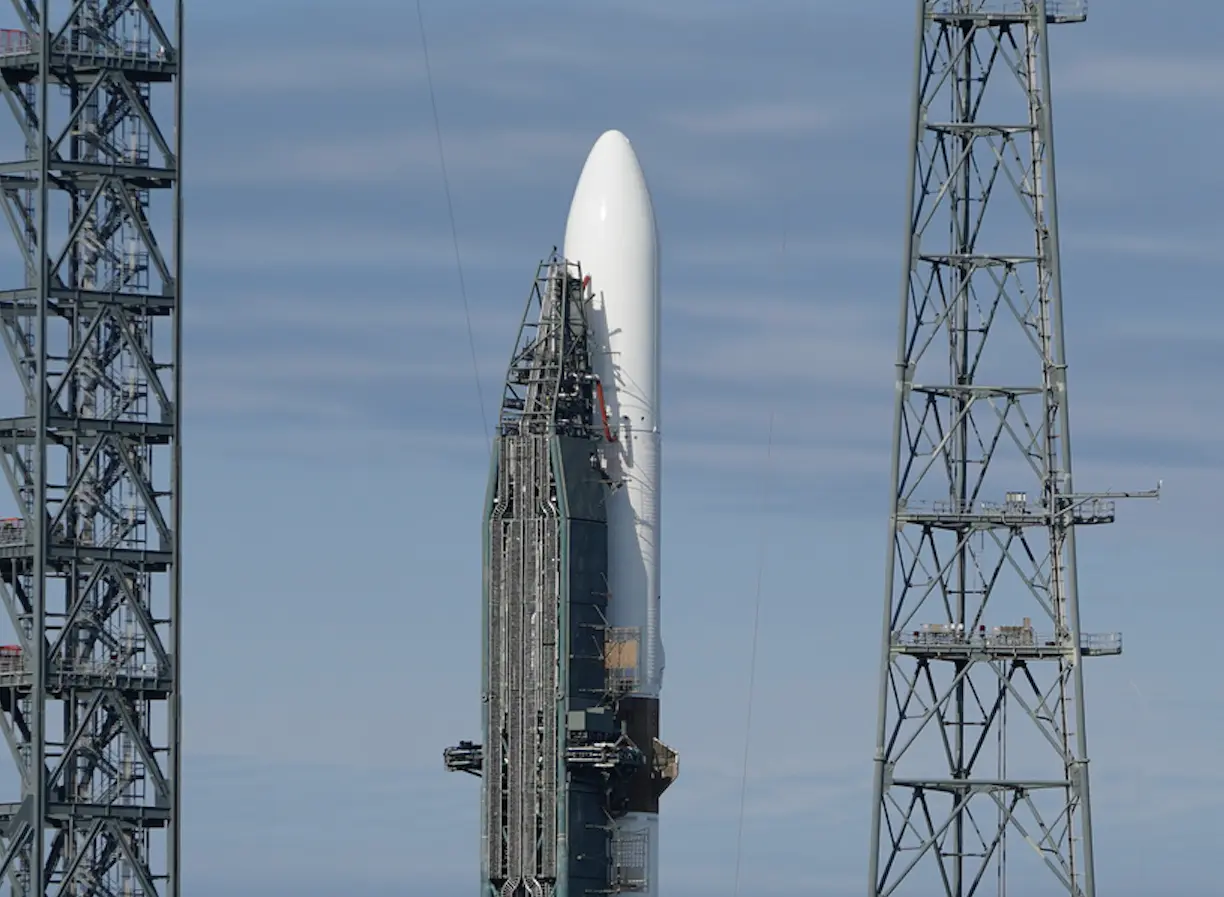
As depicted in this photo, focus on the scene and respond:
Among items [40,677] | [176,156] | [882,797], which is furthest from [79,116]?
[882,797]

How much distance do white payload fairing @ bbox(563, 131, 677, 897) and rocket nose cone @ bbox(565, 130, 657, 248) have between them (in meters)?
0.03

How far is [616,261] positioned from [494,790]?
742 inches

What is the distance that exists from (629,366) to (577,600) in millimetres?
9049

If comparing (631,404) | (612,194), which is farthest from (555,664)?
(612,194)

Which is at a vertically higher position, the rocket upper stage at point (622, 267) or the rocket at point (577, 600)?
the rocket upper stage at point (622, 267)

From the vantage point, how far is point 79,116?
120 m

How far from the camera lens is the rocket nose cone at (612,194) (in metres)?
131

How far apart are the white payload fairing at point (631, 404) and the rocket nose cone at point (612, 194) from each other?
35 mm

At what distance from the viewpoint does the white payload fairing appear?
126875mm

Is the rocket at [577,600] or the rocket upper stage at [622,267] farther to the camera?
the rocket upper stage at [622,267]

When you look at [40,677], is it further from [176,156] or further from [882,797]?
[882,797]

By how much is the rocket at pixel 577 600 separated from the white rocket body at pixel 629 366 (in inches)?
2.7

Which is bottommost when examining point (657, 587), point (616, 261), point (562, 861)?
point (562, 861)

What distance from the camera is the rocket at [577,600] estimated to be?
411 feet
